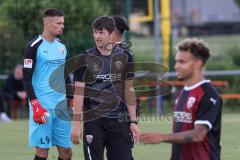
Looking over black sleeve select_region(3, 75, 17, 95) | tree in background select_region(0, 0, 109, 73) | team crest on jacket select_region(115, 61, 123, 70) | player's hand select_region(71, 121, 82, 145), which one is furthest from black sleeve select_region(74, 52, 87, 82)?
tree in background select_region(0, 0, 109, 73)

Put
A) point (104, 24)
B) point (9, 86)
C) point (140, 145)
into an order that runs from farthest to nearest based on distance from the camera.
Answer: point (9, 86), point (140, 145), point (104, 24)

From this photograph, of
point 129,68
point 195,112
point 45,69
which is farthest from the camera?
point 45,69

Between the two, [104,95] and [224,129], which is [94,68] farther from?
[224,129]

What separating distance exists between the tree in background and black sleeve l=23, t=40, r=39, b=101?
13.4 metres

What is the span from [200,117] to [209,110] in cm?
9

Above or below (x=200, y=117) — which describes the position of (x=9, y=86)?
below

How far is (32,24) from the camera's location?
23.7 metres

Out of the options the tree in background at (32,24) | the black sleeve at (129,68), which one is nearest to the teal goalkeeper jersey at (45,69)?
the black sleeve at (129,68)

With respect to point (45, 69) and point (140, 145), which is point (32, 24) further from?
point (45, 69)

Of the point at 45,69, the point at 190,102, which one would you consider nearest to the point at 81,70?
the point at 45,69

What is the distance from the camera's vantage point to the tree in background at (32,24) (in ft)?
76.2

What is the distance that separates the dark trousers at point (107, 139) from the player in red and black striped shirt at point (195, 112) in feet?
7.55

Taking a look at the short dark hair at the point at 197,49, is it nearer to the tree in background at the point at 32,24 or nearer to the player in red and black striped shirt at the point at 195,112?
the player in red and black striped shirt at the point at 195,112

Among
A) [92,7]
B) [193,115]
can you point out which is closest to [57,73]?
[193,115]
